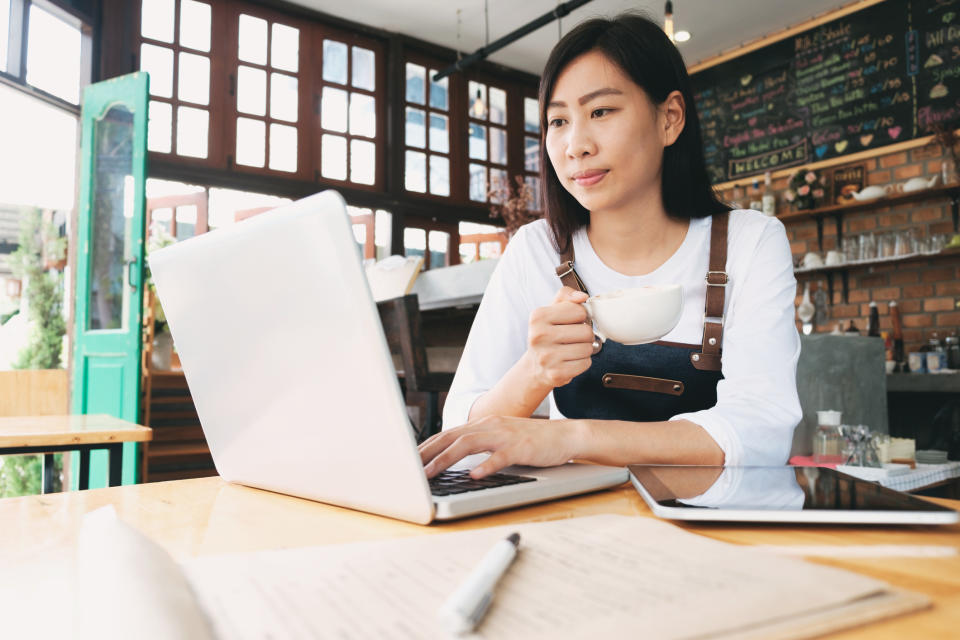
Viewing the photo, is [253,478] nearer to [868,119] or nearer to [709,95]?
[868,119]

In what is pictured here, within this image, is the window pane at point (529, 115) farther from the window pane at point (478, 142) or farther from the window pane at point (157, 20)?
the window pane at point (157, 20)

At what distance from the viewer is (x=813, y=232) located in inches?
195

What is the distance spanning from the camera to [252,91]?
16.8ft

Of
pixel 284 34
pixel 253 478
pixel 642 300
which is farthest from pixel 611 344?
pixel 284 34

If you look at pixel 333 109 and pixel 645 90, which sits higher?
pixel 333 109

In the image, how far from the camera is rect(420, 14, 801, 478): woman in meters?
0.89

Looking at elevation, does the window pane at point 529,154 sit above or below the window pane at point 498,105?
below

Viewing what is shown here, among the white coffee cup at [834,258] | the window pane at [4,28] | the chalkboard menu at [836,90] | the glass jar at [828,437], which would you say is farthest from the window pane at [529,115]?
the glass jar at [828,437]

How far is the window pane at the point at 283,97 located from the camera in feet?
17.2

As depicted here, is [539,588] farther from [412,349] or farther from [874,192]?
[874,192]

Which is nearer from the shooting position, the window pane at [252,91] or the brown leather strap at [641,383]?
the brown leather strap at [641,383]

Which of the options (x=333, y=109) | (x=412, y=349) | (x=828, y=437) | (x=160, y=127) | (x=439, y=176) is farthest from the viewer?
(x=439, y=176)

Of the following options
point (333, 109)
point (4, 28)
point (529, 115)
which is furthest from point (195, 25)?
point (529, 115)

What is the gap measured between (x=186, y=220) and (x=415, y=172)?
1919mm
